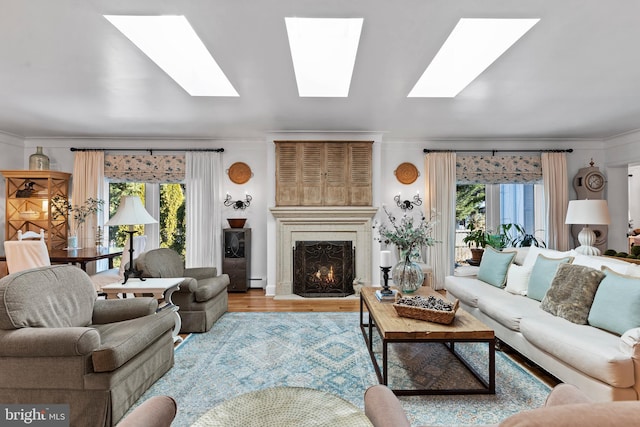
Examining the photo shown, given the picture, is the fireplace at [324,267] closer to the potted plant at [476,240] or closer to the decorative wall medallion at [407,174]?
the decorative wall medallion at [407,174]

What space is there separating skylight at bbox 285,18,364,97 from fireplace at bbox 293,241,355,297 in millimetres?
2446

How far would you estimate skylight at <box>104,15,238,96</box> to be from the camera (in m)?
2.32

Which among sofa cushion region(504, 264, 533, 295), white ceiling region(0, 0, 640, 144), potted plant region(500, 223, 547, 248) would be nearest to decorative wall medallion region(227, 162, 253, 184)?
white ceiling region(0, 0, 640, 144)

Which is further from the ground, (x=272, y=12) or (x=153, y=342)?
(x=272, y=12)

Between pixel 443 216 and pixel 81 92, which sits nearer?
pixel 81 92

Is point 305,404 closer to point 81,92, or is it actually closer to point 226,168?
point 81,92

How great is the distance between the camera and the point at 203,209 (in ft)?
18.4

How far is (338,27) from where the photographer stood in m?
2.49

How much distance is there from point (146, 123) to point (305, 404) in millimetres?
4663

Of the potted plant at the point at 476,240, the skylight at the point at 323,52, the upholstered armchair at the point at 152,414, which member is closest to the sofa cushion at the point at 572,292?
the skylight at the point at 323,52

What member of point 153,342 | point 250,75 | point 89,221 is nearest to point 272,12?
point 250,75

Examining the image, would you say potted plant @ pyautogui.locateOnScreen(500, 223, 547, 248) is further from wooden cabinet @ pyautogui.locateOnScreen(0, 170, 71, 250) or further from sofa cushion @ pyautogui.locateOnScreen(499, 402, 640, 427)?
wooden cabinet @ pyautogui.locateOnScreen(0, 170, 71, 250)

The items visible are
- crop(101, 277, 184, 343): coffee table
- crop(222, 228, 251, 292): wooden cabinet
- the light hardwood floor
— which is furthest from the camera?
crop(222, 228, 251, 292): wooden cabinet

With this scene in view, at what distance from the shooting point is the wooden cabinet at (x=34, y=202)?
5.27m
